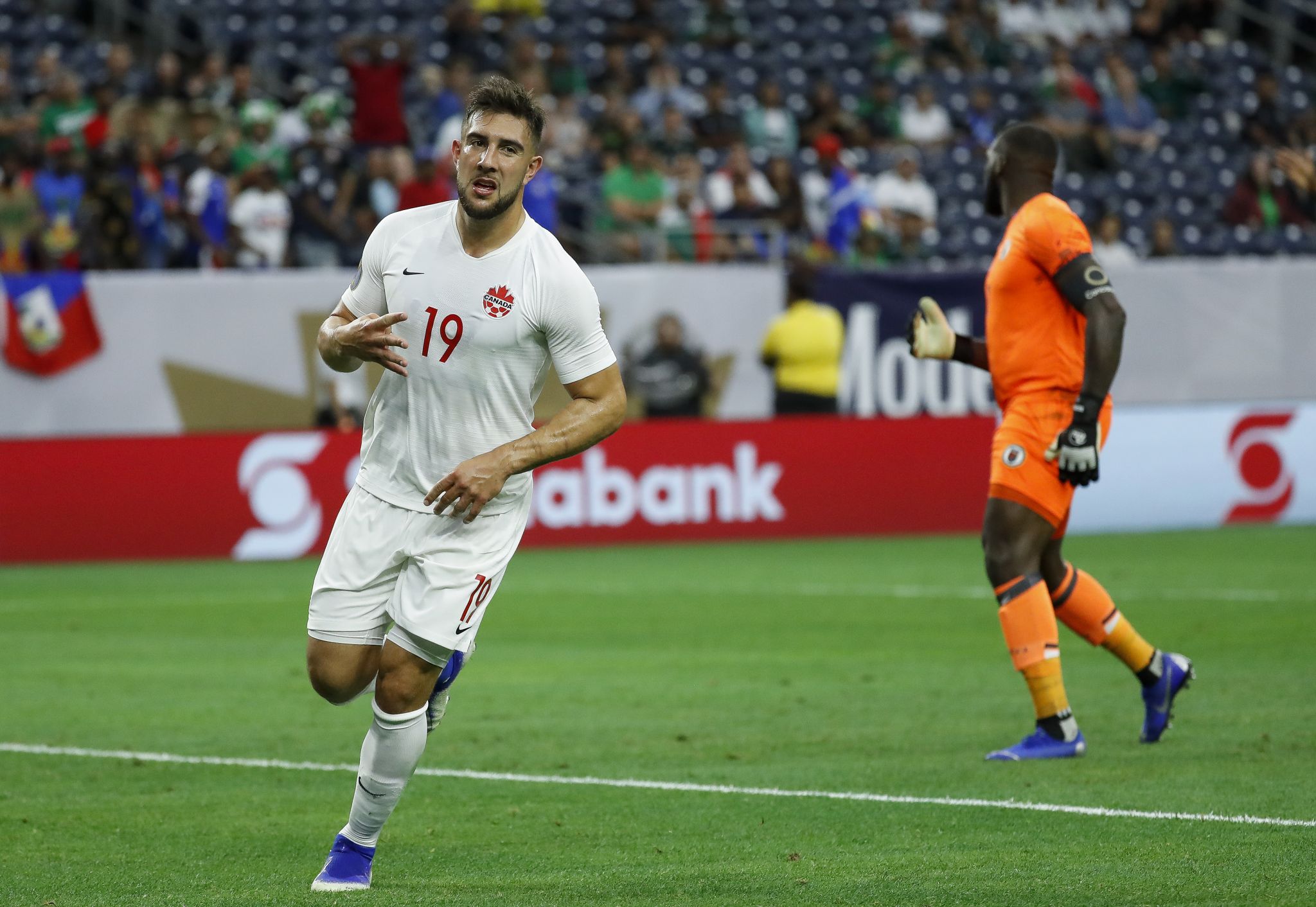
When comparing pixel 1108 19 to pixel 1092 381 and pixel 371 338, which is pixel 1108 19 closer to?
pixel 1092 381

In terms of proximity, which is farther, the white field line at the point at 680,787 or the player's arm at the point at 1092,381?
the player's arm at the point at 1092,381

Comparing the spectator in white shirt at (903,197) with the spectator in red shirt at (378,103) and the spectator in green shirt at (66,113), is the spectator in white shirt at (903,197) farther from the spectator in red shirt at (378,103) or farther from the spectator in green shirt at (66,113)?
the spectator in green shirt at (66,113)

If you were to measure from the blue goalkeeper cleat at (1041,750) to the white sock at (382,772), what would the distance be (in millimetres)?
3006

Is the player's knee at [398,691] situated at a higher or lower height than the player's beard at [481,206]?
lower

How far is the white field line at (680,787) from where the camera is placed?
6590 mm

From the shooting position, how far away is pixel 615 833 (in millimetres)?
6523

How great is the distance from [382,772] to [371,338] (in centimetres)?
129

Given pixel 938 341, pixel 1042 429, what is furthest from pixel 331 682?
pixel 938 341

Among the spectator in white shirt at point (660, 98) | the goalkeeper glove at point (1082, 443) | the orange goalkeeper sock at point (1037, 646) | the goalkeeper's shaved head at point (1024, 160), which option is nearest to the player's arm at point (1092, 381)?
the goalkeeper glove at point (1082, 443)

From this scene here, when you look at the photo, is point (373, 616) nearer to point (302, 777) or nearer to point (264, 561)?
point (302, 777)

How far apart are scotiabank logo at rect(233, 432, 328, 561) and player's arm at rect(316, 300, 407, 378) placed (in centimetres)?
1144


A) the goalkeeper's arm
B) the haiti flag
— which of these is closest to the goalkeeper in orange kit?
the goalkeeper's arm

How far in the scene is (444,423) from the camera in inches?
227

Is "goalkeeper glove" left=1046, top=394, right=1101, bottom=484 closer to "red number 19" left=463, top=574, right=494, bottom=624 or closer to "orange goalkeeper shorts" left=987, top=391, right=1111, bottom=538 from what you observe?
"orange goalkeeper shorts" left=987, top=391, right=1111, bottom=538
